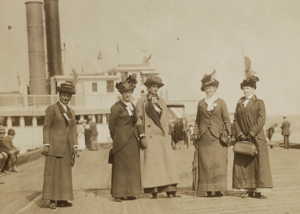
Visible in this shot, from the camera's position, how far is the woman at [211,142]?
771cm

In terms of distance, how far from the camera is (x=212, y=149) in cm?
781

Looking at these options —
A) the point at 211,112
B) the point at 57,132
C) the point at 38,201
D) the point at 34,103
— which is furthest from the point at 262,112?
the point at 34,103

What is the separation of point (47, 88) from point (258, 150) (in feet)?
113

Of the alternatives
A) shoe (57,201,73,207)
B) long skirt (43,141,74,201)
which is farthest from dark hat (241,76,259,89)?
shoe (57,201,73,207)

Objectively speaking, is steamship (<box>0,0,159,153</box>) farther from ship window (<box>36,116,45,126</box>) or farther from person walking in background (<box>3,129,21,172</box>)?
person walking in background (<box>3,129,21,172</box>)

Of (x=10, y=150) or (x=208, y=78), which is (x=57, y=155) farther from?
(x=10, y=150)

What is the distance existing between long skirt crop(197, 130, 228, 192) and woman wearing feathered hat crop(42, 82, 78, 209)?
2.17 meters

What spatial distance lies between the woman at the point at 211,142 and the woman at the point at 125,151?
1090 millimetres

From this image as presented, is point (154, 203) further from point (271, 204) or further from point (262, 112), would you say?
point (262, 112)

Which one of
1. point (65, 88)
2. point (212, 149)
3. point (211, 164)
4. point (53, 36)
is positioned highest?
point (53, 36)

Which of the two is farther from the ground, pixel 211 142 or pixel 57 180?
pixel 211 142

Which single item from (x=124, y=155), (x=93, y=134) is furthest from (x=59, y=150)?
(x=93, y=134)

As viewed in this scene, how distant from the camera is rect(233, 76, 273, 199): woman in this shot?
24.9 ft

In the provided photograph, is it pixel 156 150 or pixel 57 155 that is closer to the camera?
pixel 57 155
